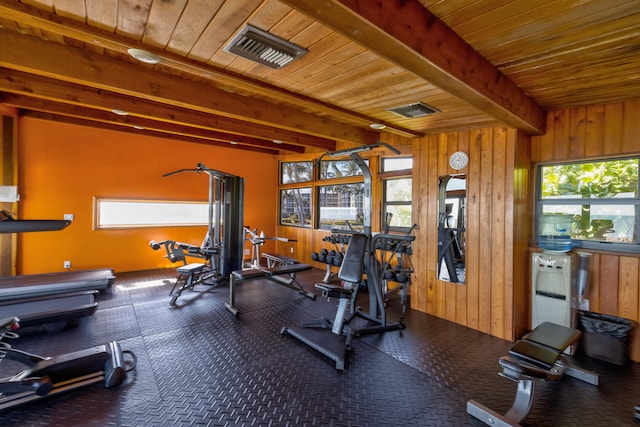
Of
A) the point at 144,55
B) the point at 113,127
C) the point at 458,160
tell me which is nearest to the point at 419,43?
the point at 144,55

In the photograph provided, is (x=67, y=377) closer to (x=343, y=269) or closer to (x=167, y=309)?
(x=167, y=309)

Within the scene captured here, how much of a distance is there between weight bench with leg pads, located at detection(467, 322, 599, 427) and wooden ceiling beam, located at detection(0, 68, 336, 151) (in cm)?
434

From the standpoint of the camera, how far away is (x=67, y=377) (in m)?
2.19

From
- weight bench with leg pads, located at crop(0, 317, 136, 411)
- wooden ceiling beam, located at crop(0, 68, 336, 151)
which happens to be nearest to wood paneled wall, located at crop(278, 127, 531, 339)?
wooden ceiling beam, located at crop(0, 68, 336, 151)

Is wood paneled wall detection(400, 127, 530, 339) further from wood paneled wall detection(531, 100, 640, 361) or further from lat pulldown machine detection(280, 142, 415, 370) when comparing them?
lat pulldown machine detection(280, 142, 415, 370)

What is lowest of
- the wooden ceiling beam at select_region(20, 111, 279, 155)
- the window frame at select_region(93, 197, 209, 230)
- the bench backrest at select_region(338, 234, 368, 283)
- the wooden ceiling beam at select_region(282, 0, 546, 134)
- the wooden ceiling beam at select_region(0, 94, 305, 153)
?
the bench backrest at select_region(338, 234, 368, 283)

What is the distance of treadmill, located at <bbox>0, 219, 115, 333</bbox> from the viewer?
246cm

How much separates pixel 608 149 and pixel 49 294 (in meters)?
6.63

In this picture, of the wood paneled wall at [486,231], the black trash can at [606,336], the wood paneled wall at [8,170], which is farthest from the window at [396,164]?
the wood paneled wall at [8,170]

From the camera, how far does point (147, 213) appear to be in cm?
591

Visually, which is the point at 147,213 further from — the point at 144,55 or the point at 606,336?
the point at 606,336

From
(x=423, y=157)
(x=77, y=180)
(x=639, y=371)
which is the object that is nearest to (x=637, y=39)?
(x=423, y=157)

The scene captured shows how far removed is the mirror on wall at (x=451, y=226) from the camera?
3.69 metres

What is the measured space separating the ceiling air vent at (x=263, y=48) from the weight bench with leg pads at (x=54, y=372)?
2405mm
